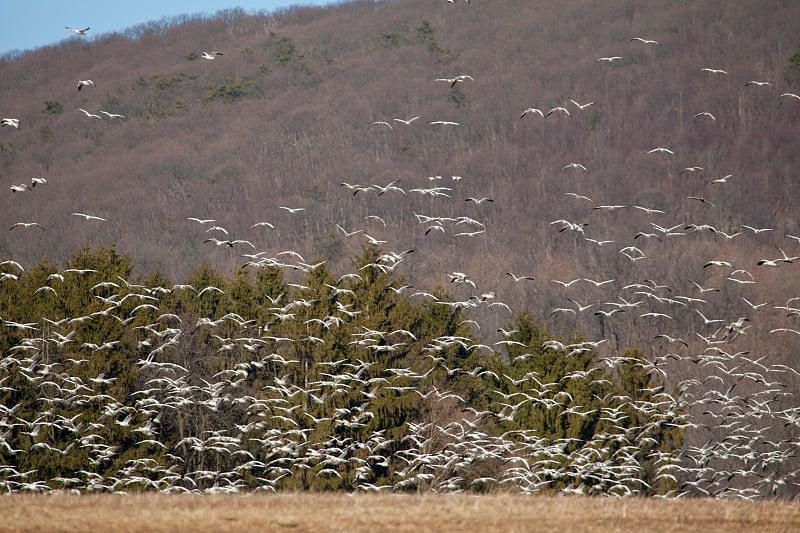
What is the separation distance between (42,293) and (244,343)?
845cm

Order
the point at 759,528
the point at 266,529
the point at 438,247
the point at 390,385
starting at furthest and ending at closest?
the point at 438,247, the point at 390,385, the point at 759,528, the point at 266,529

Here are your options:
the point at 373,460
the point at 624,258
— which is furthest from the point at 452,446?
Answer: the point at 624,258

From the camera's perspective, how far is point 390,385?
42469 mm

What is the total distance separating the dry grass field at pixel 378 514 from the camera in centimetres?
1952

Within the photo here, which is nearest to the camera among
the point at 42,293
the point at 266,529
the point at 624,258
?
the point at 266,529

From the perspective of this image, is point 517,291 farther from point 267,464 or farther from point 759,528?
point 759,528

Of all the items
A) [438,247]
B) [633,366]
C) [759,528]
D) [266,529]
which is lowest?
[438,247]

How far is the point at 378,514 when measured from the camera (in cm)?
2073

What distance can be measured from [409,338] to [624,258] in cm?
7076

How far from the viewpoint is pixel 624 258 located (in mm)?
112250

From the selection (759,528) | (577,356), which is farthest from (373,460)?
(759,528)

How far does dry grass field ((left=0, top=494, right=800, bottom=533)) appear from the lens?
768 inches

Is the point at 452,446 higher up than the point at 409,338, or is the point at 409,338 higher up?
the point at 409,338

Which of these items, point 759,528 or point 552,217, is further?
point 552,217
